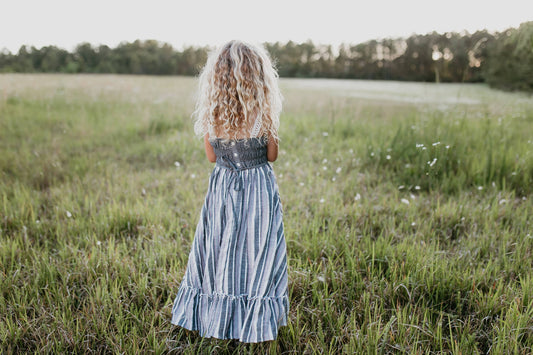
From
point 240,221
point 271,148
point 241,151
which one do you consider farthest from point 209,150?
point 240,221

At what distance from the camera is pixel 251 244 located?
7.64 ft

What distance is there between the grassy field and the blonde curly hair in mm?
1250

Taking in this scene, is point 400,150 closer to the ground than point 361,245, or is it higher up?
higher up

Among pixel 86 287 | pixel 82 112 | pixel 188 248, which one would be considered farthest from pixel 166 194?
pixel 82 112

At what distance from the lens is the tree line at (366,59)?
7.14 meters

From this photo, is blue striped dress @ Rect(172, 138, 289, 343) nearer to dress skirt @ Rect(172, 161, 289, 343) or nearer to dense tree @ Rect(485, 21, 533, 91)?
dress skirt @ Rect(172, 161, 289, 343)

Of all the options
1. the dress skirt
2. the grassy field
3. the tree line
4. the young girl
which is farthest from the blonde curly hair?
the tree line

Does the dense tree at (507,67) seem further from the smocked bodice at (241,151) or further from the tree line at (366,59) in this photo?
the smocked bodice at (241,151)

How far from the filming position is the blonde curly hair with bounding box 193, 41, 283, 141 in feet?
7.10

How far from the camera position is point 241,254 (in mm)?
2352

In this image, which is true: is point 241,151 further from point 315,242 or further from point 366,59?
point 366,59

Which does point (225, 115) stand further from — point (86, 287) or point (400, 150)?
point (400, 150)

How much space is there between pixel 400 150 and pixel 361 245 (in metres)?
2.51

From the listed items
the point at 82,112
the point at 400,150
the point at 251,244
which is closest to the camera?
the point at 251,244
